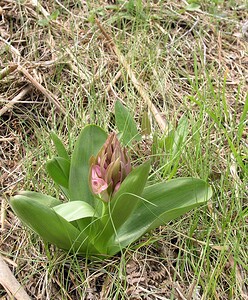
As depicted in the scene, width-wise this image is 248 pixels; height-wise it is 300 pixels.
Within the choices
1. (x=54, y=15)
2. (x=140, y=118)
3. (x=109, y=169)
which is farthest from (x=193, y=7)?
(x=109, y=169)

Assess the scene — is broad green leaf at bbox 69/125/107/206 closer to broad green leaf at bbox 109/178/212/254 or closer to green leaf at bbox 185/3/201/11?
broad green leaf at bbox 109/178/212/254

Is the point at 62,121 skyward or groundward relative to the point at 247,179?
skyward

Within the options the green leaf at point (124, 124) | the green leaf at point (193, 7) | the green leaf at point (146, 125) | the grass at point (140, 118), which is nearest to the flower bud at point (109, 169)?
the grass at point (140, 118)

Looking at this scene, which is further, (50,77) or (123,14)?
(123,14)

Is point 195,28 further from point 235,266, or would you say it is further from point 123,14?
point 235,266

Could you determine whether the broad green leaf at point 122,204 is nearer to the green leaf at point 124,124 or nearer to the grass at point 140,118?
the grass at point 140,118

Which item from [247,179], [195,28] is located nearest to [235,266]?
[247,179]
